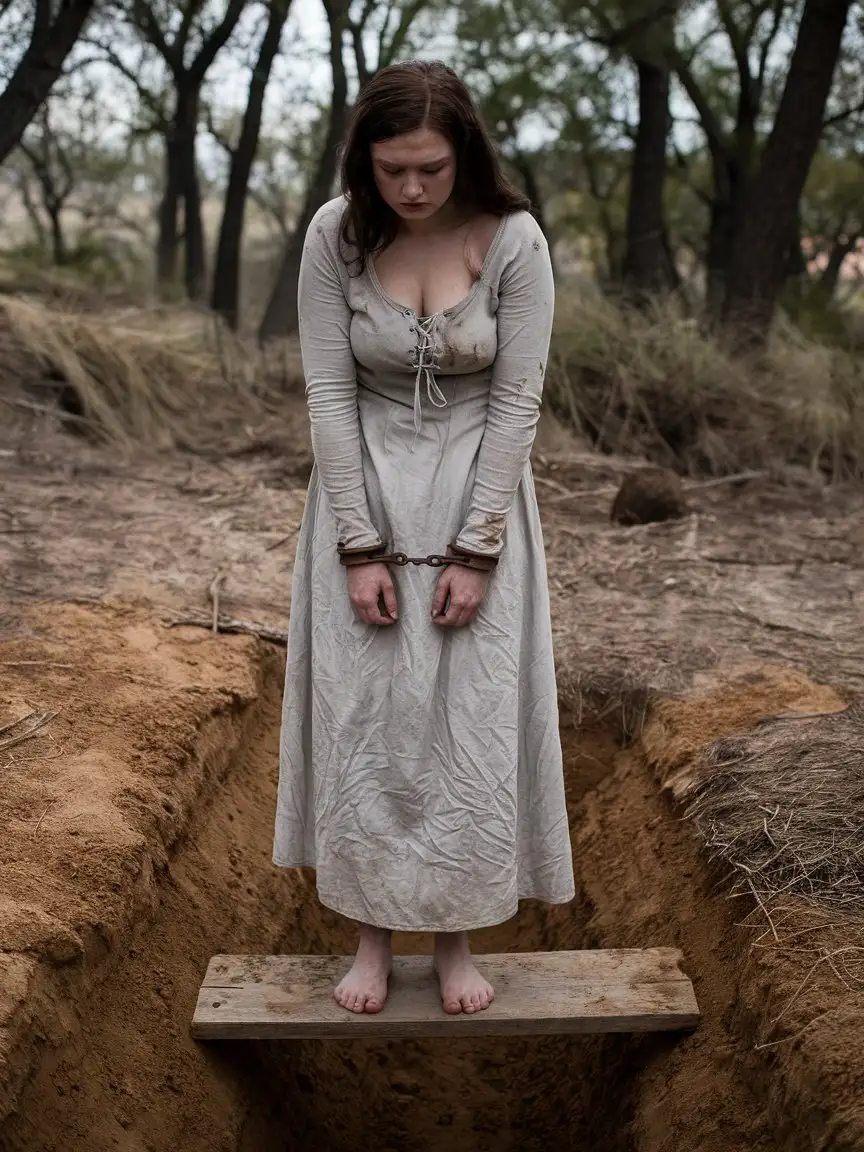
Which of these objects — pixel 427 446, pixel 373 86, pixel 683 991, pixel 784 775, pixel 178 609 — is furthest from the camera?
pixel 178 609

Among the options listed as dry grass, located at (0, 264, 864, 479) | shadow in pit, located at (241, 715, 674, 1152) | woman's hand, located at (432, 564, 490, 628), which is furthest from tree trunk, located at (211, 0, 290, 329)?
woman's hand, located at (432, 564, 490, 628)

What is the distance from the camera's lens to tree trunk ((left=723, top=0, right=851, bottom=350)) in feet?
27.4

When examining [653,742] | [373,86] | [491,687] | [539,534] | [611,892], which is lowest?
[611,892]

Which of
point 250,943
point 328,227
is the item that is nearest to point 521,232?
point 328,227

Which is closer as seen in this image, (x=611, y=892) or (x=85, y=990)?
(x=85, y=990)

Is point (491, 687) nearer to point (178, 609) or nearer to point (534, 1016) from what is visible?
point (534, 1016)

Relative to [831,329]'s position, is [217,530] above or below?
below

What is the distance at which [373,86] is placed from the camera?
2385 mm

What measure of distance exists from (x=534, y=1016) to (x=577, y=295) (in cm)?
647

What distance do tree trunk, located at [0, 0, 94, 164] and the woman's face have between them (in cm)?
606

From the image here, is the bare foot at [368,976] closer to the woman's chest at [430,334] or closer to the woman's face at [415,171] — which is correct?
the woman's chest at [430,334]

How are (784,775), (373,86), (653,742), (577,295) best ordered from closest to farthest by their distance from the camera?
(373,86) < (784,775) < (653,742) < (577,295)

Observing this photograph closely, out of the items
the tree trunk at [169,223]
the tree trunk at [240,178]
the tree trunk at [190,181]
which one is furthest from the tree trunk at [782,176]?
the tree trunk at [169,223]

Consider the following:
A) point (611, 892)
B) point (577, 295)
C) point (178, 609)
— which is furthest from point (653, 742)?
point (577, 295)
